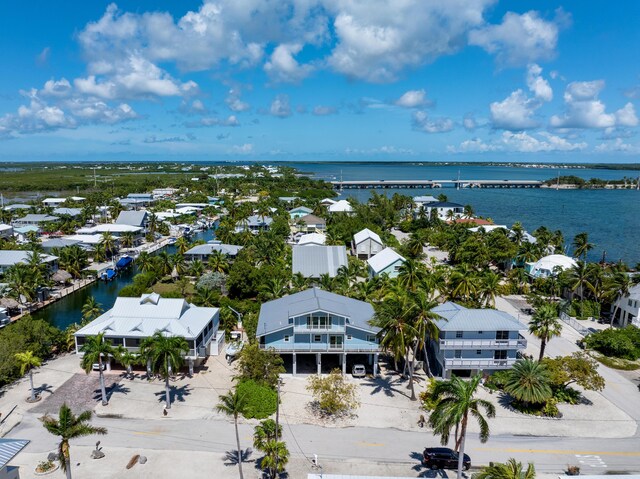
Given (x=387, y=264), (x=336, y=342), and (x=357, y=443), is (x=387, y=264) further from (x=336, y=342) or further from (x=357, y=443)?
(x=357, y=443)

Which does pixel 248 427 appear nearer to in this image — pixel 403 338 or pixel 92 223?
pixel 403 338

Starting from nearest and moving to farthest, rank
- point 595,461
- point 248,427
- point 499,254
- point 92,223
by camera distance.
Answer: point 595,461
point 248,427
point 499,254
point 92,223

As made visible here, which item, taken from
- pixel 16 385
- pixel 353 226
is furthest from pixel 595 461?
pixel 353 226

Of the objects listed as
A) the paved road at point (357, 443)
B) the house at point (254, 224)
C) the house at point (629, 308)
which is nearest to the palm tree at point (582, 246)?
the house at point (629, 308)

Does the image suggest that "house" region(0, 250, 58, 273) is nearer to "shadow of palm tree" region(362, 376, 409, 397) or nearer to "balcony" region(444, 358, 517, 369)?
"shadow of palm tree" region(362, 376, 409, 397)

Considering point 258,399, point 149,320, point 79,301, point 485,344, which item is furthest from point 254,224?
point 485,344

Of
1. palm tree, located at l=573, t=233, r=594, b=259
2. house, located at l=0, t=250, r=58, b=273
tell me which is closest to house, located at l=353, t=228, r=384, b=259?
palm tree, located at l=573, t=233, r=594, b=259
